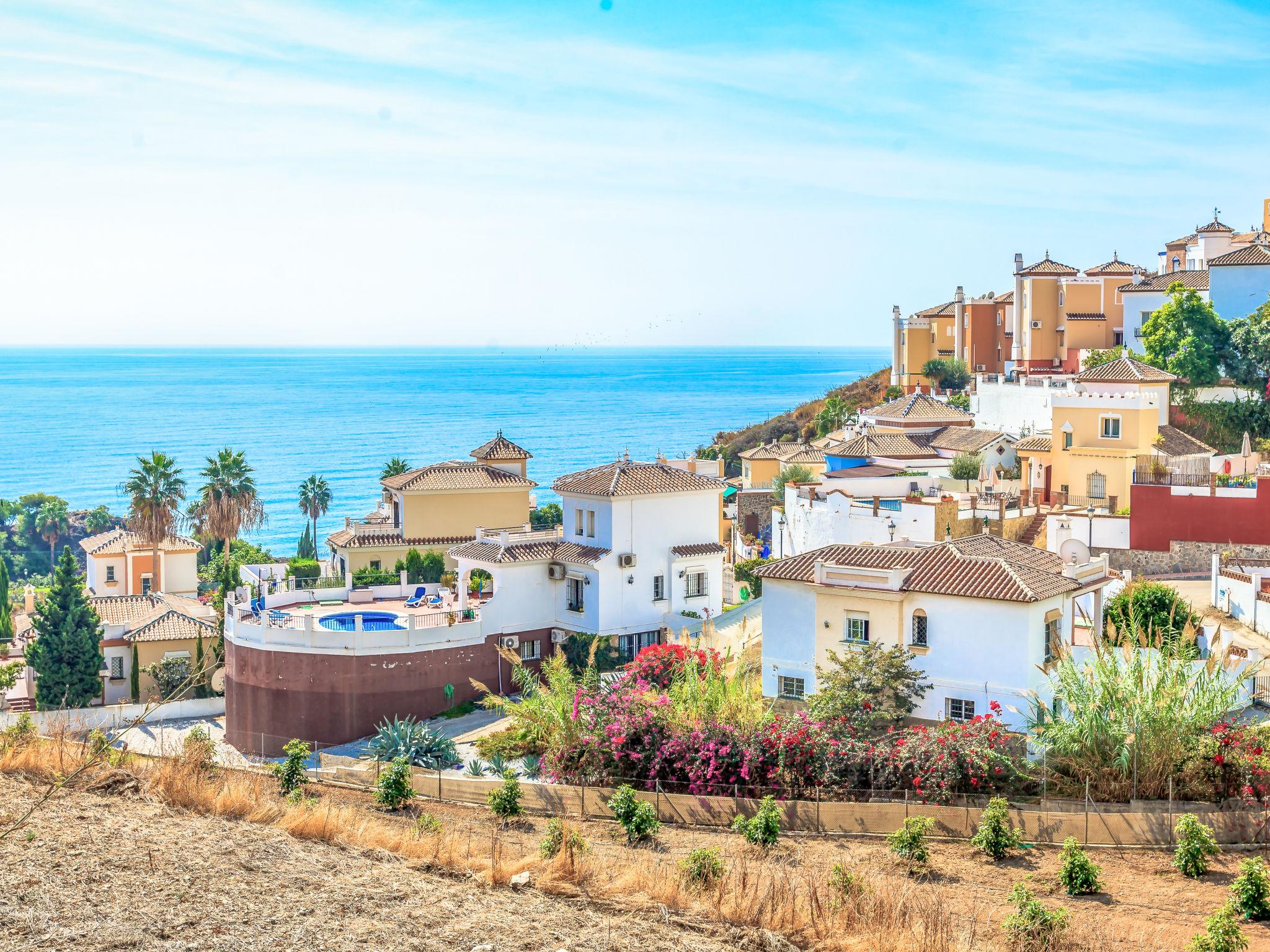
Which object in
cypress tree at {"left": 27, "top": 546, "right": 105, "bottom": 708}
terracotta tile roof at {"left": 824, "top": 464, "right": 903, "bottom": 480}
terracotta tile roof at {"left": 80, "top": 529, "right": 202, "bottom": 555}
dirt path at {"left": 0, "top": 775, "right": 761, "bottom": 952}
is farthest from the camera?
terracotta tile roof at {"left": 80, "top": 529, "right": 202, "bottom": 555}

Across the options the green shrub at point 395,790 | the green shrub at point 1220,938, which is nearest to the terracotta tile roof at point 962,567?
the green shrub at point 395,790

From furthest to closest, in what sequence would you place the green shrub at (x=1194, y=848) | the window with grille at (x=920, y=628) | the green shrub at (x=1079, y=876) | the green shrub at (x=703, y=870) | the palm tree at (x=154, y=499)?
the palm tree at (x=154, y=499) → the window with grille at (x=920, y=628) → the green shrub at (x=1194, y=848) → the green shrub at (x=1079, y=876) → the green shrub at (x=703, y=870)

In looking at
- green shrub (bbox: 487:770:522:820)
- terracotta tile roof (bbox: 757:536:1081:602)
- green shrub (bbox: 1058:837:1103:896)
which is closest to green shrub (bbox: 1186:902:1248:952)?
green shrub (bbox: 1058:837:1103:896)

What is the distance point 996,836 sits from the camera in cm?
1775

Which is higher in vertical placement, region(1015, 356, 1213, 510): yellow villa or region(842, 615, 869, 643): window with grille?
region(1015, 356, 1213, 510): yellow villa

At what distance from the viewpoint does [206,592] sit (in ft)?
175

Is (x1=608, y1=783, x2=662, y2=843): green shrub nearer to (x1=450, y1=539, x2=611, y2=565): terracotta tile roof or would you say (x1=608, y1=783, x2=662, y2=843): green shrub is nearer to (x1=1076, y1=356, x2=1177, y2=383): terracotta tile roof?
(x1=450, y1=539, x2=611, y2=565): terracotta tile roof

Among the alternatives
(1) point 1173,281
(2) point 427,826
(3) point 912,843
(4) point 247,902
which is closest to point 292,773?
(2) point 427,826

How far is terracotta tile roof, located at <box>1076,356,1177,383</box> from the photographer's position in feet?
134

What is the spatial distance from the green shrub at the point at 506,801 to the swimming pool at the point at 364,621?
13291 mm

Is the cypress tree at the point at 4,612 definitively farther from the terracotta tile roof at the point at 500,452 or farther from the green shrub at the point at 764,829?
the green shrub at the point at 764,829

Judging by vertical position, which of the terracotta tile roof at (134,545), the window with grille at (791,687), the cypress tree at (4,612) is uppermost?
the window with grille at (791,687)

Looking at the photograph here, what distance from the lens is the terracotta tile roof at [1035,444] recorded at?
4072 cm

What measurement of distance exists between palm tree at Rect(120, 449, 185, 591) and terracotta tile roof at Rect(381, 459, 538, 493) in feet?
40.1
